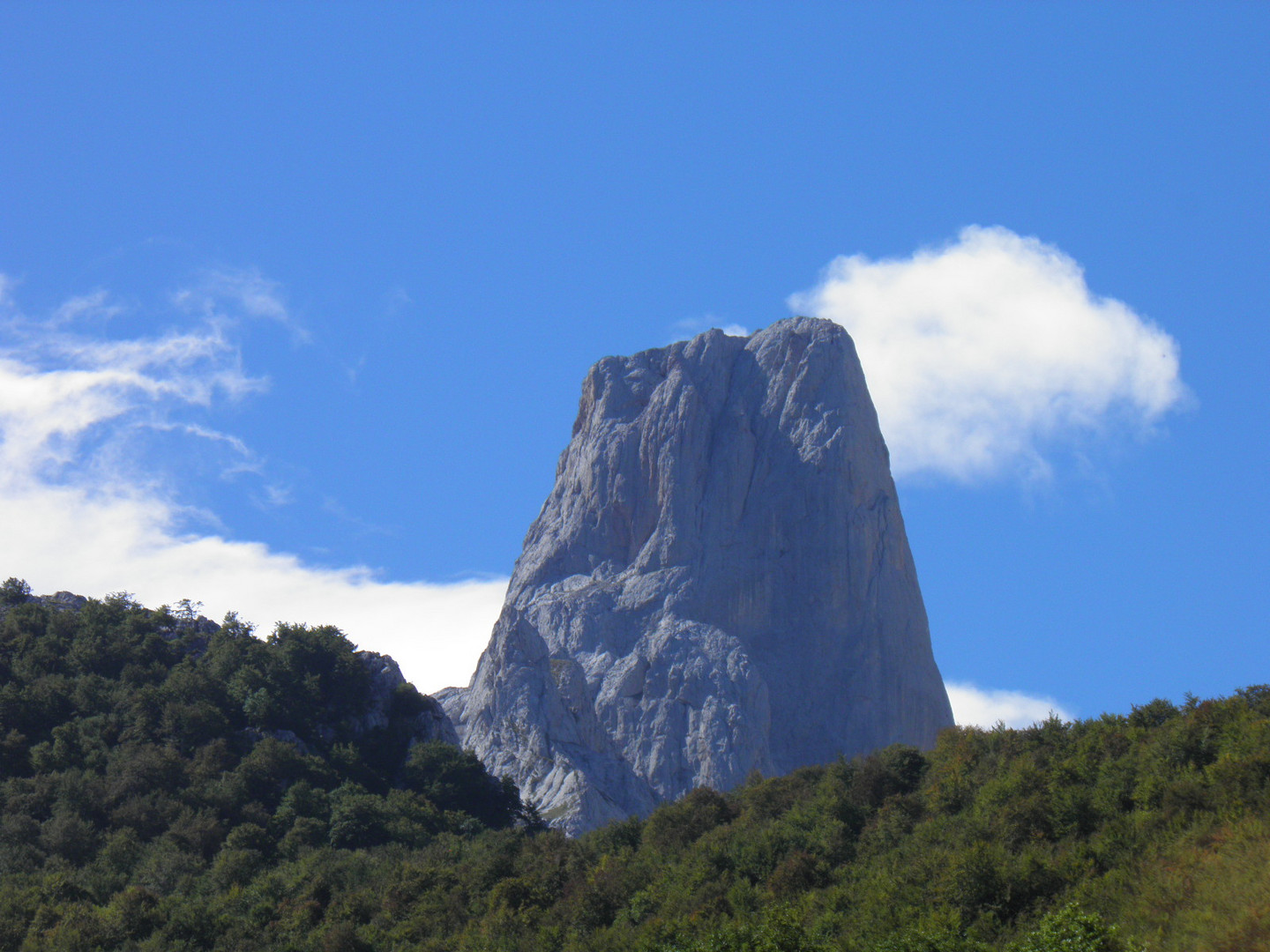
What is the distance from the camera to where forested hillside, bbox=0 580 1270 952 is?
23.9 metres

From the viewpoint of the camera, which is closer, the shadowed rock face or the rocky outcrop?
the rocky outcrop

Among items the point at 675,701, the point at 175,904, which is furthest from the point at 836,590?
the point at 175,904

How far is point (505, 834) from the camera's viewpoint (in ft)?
133

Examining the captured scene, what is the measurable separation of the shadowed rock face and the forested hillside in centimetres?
3662

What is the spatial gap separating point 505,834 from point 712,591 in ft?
215

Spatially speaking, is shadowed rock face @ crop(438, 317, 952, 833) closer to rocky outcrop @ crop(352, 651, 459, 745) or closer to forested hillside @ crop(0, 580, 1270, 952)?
rocky outcrop @ crop(352, 651, 459, 745)

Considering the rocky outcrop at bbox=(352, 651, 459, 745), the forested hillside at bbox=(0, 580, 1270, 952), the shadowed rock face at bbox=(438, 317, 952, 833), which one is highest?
the shadowed rock face at bbox=(438, 317, 952, 833)

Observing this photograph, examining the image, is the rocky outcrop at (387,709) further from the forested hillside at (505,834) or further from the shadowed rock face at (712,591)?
the shadowed rock face at (712,591)

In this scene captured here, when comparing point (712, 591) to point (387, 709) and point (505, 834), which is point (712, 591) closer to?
point (387, 709)

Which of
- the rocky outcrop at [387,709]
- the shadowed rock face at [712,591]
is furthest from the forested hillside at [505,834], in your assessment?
the shadowed rock face at [712,591]

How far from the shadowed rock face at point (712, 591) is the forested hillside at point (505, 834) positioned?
36.6 m

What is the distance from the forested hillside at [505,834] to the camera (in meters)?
23.9

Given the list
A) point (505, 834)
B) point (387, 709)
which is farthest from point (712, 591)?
point (505, 834)

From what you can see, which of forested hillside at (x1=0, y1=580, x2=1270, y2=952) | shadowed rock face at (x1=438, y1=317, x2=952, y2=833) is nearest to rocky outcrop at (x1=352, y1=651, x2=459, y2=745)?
forested hillside at (x1=0, y1=580, x2=1270, y2=952)
